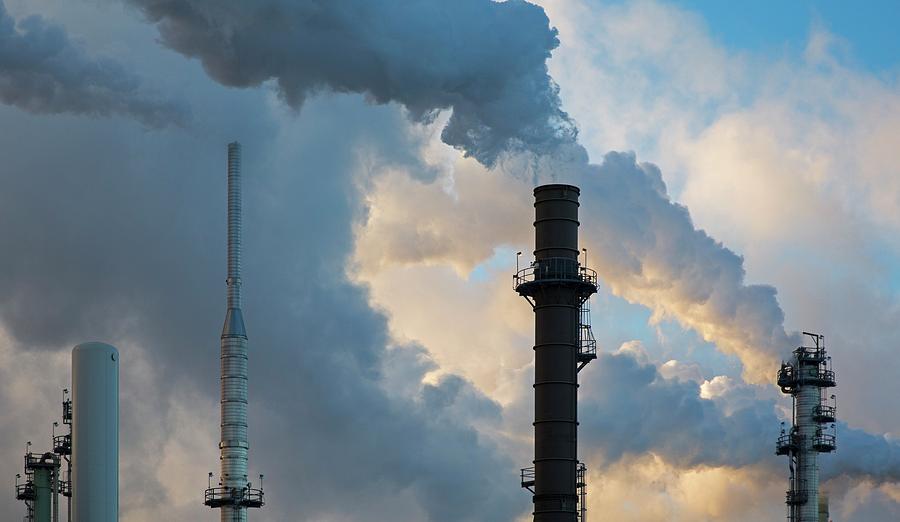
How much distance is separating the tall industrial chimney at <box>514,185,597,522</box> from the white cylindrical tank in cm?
1862

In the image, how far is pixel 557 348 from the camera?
8938 cm

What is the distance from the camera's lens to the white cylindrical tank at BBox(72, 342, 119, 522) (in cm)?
8519

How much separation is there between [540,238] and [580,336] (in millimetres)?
4827

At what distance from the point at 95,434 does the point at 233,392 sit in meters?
12.9

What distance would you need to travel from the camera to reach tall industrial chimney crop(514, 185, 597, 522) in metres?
88.8

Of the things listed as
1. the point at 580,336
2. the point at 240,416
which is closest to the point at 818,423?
the point at 580,336

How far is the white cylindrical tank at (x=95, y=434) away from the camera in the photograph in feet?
279

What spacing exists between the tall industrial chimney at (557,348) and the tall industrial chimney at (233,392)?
15549 millimetres

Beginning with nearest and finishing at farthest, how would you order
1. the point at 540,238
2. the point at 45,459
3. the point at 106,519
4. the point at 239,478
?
the point at 106,519 → the point at 540,238 → the point at 239,478 → the point at 45,459

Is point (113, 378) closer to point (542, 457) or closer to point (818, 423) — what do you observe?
point (542, 457)

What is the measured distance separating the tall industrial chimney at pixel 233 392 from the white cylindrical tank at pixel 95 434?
36.0 ft

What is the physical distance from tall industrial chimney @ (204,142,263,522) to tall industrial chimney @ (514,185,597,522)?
15549 mm

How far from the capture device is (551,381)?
89250mm

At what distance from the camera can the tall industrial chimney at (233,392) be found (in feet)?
318
